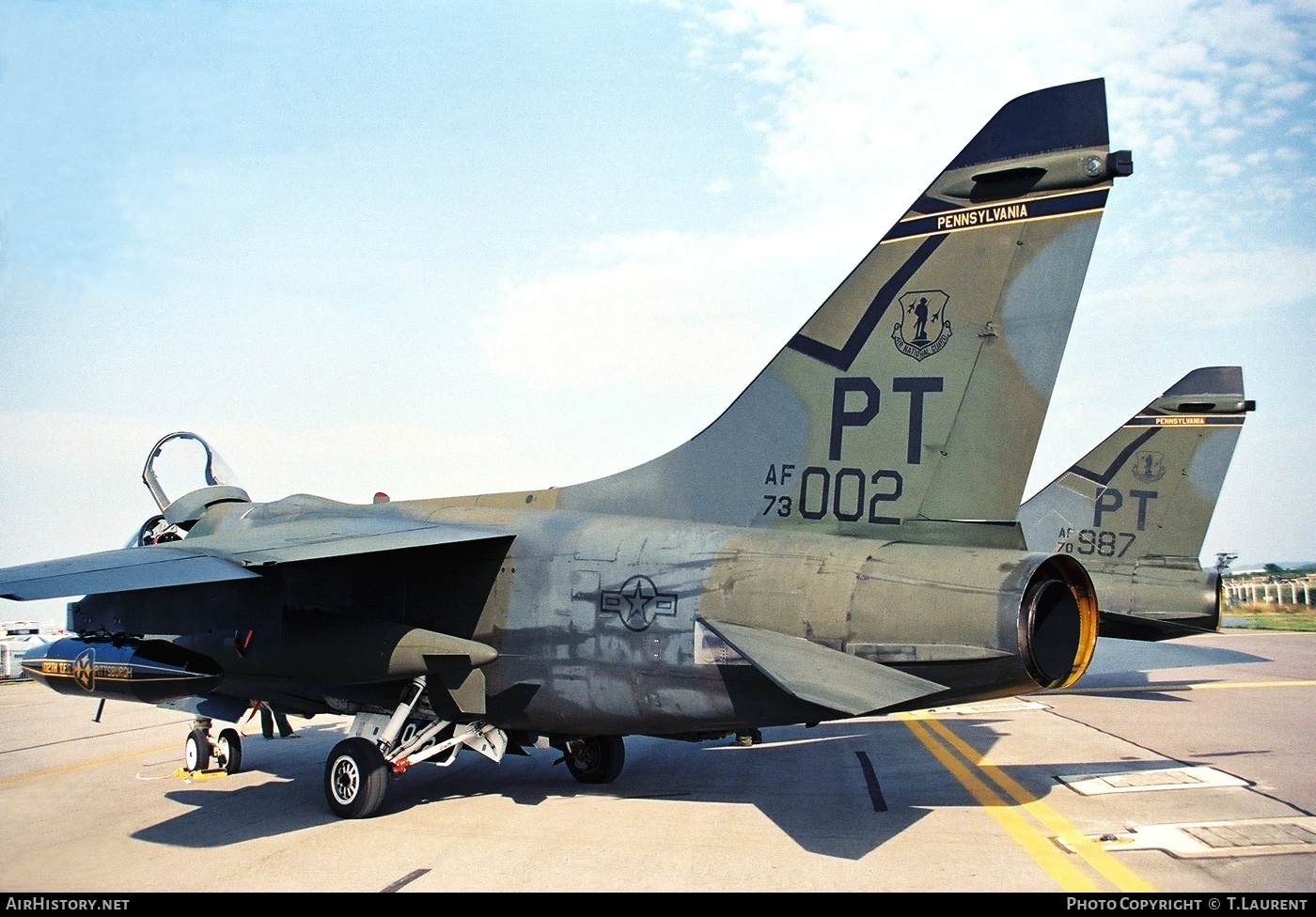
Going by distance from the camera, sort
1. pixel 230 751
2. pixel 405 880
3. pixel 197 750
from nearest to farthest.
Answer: pixel 405 880 → pixel 197 750 → pixel 230 751

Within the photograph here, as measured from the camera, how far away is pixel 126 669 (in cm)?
902

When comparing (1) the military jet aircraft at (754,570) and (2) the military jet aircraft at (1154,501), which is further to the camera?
(2) the military jet aircraft at (1154,501)

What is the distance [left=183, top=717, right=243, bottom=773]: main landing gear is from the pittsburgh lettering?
9390mm

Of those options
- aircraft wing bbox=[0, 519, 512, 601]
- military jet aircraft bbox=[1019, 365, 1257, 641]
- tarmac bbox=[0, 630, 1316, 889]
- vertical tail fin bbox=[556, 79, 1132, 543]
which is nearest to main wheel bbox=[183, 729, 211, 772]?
tarmac bbox=[0, 630, 1316, 889]

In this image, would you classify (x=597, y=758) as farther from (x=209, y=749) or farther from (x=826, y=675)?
(x=209, y=749)

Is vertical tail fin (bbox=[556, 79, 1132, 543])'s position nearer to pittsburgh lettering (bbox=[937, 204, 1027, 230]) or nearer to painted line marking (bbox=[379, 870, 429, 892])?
pittsburgh lettering (bbox=[937, 204, 1027, 230])

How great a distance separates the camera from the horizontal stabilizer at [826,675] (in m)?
6.15

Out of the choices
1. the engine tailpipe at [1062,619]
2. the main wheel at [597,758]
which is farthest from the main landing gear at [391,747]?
the engine tailpipe at [1062,619]

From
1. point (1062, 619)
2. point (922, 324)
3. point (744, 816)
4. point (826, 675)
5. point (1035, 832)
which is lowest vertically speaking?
point (744, 816)

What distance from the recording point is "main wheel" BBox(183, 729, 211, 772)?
11242mm

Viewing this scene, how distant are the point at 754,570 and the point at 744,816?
7.66 ft

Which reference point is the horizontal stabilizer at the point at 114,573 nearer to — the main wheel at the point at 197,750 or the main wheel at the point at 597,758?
the main wheel at the point at 197,750

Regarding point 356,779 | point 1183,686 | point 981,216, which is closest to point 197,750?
point 356,779

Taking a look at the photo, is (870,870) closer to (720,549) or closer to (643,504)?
(720,549)
